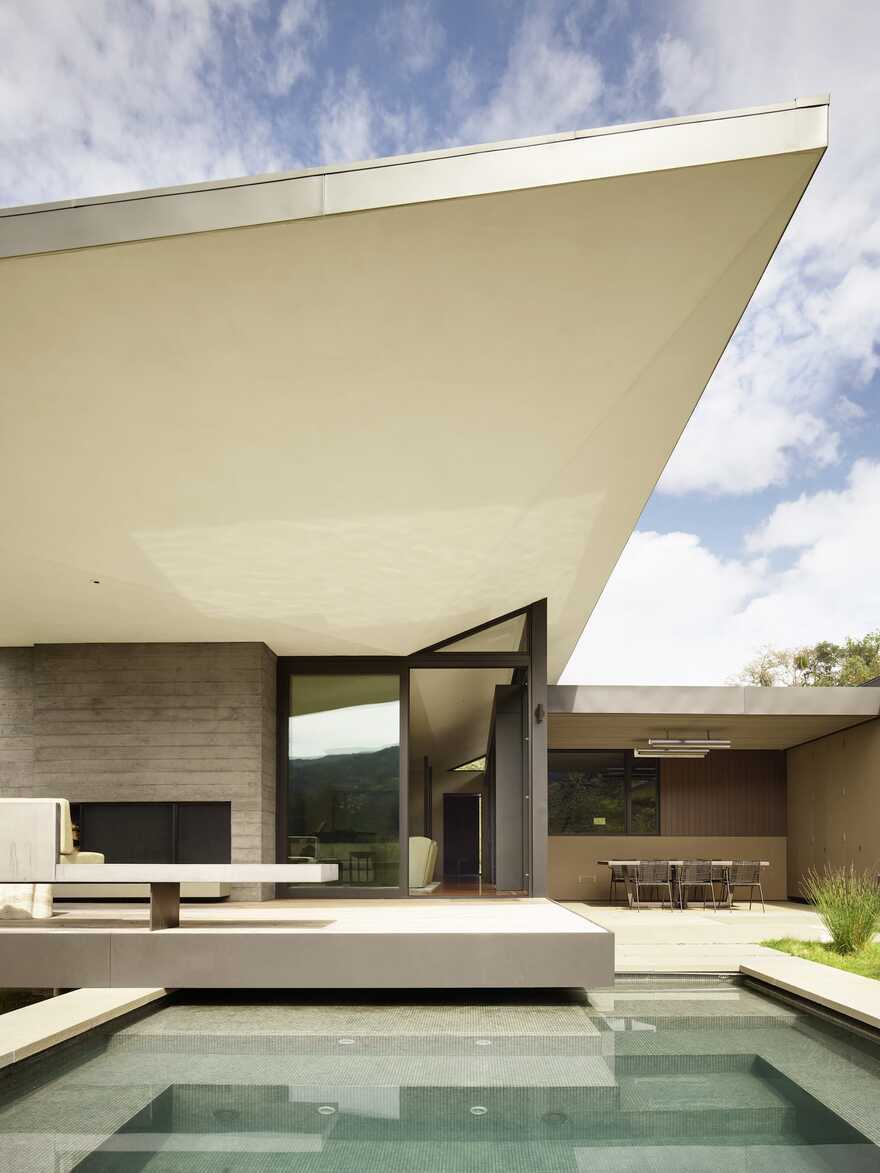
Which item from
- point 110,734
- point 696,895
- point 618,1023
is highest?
point 110,734

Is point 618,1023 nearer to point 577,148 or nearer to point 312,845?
point 577,148

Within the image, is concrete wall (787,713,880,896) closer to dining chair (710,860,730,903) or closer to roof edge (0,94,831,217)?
dining chair (710,860,730,903)

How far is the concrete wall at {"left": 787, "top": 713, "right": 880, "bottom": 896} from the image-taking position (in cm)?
1445

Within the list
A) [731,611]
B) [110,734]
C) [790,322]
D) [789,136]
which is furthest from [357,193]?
[731,611]

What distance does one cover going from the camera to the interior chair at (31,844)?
8383mm

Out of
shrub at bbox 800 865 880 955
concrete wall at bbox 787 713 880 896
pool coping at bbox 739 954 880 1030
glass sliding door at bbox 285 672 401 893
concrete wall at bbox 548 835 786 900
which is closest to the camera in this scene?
pool coping at bbox 739 954 880 1030

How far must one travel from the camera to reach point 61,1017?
5.46 metres

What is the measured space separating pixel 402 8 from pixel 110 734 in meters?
21.2

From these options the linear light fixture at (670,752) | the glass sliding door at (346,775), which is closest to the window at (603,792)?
the linear light fixture at (670,752)

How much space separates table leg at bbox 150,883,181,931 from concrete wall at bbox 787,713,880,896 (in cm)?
1018

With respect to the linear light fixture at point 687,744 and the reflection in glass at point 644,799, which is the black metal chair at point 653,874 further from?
the reflection in glass at point 644,799

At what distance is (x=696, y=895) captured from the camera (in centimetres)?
1731

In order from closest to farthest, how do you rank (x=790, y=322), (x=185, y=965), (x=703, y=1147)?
(x=703, y=1147)
(x=185, y=965)
(x=790, y=322)

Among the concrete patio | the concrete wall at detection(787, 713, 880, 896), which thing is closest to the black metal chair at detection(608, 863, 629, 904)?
the concrete patio
